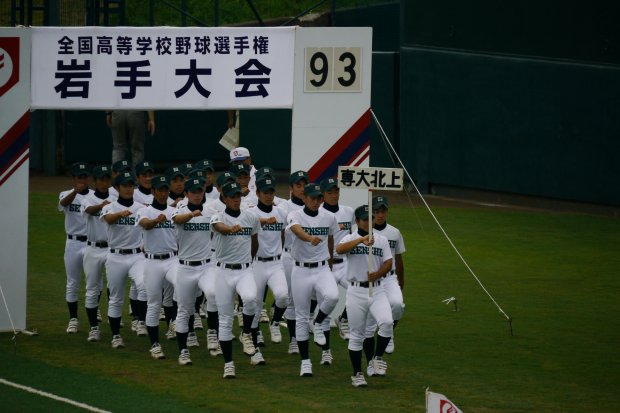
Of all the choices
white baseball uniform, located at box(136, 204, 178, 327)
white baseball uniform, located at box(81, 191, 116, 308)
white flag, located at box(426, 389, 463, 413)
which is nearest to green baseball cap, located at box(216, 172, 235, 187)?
white baseball uniform, located at box(136, 204, 178, 327)

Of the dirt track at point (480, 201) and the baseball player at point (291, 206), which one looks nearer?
the baseball player at point (291, 206)

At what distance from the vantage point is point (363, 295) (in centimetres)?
1367

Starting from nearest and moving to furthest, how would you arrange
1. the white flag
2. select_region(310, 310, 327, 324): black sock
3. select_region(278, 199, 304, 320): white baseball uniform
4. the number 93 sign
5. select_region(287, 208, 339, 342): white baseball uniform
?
the white flag < select_region(287, 208, 339, 342): white baseball uniform < select_region(310, 310, 327, 324): black sock < select_region(278, 199, 304, 320): white baseball uniform < the number 93 sign

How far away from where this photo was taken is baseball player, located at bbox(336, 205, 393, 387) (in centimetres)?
1354

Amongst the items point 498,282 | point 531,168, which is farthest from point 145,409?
point 531,168

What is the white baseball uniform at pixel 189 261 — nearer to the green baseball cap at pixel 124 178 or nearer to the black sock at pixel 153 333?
the black sock at pixel 153 333

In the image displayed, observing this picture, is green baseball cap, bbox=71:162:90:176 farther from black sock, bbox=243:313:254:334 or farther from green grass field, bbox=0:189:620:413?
black sock, bbox=243:313:254:334

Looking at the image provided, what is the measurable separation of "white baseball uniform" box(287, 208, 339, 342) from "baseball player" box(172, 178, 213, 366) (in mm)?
1062

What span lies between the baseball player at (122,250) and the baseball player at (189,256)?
100 cm

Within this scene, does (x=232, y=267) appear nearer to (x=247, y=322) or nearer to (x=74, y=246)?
(x=247, y=322)

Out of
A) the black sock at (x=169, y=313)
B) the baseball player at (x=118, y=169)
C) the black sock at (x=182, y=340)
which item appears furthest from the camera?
the baseball player at (x=118, y=169)

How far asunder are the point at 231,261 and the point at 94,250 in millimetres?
2613

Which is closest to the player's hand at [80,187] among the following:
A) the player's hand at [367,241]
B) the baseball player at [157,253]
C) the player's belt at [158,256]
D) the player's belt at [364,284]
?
the baseball player at [157,253]

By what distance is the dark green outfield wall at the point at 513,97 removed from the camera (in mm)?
27422
